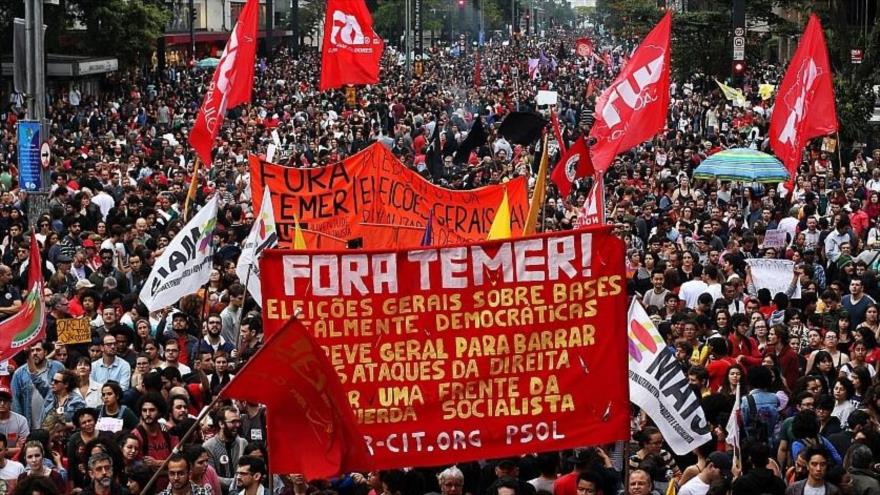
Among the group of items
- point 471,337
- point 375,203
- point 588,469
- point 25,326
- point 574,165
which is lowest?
point 588,469

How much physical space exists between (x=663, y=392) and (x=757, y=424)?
5.30 ft

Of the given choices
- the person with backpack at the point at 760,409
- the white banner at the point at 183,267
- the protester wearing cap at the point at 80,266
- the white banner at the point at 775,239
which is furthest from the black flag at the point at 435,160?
the person with backpack at the point at 760,409

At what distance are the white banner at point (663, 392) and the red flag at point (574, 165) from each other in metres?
8.95

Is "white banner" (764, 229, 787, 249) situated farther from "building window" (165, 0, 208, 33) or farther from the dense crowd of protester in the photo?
"building window" (165, 0, 208, 33)

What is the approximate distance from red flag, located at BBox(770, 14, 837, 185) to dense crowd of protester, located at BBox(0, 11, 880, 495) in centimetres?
81

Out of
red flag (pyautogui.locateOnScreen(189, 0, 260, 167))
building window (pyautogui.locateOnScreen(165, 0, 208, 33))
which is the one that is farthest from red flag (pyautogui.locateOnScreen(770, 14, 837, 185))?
building window (pyautogui.locateOnScreen(165, 0, 208, 33))

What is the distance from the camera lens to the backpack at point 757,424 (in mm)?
9914

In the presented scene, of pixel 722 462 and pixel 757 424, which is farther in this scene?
pixel 757 424

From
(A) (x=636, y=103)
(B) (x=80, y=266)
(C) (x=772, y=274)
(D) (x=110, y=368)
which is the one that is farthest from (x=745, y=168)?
(D) (x=110, y=368)

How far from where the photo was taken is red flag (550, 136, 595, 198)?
57.9ft

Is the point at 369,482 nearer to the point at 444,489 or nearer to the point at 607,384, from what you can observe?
the point at 444,489

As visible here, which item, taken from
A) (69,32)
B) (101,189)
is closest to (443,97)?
(69,32)

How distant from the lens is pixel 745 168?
19.0 metres

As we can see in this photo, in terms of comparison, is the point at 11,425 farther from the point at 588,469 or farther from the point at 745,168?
the point at 745,168
